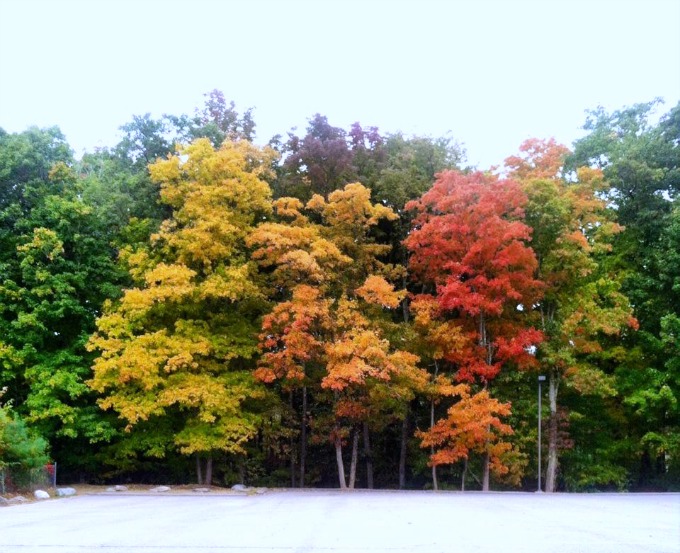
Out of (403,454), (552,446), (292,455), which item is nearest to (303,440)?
(292,455)

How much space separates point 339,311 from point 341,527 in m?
12.6

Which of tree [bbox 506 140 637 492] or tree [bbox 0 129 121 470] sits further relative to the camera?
tree [bbox 506 140 637 492]

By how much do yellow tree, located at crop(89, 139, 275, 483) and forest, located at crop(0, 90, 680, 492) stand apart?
0.10 metres

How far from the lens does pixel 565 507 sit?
15.3m

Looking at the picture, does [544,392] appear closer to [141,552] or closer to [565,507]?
[565,507]

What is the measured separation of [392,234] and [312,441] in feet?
31.4

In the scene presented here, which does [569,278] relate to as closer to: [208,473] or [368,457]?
[368,457]

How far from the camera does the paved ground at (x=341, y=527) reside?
325 inches

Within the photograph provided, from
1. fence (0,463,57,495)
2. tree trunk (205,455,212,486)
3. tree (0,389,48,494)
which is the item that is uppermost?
tree (0,389,48,494)

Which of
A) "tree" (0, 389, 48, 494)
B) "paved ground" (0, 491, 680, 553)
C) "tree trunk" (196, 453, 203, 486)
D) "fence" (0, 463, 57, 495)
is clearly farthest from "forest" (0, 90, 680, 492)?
"paved ground" (0, 491, 680, 553)

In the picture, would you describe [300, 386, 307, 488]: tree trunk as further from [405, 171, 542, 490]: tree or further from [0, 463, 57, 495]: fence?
[0, 463, 57, 495]: fence

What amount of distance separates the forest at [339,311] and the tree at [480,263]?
0.10 m

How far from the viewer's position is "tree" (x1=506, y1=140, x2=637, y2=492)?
24141 mm

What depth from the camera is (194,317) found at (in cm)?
2492
